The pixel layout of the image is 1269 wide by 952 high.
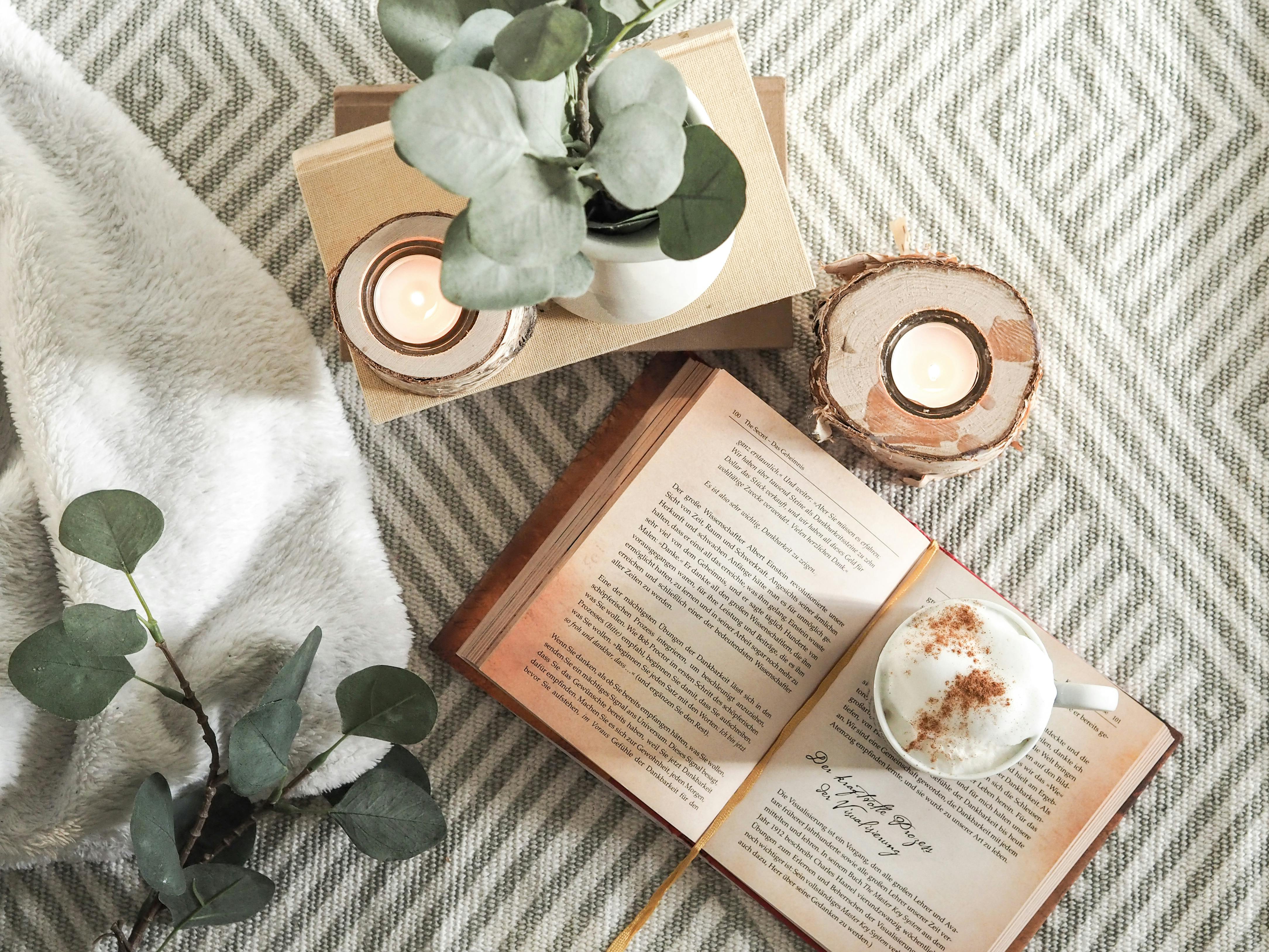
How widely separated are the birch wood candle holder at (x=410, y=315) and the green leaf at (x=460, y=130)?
18 centimetres

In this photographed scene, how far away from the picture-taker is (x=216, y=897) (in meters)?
0.46

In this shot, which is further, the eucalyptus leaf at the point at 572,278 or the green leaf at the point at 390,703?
the green leaf at the point at 390,703

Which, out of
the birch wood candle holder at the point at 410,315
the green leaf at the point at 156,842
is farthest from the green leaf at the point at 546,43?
the green leaf at the point at 156,842

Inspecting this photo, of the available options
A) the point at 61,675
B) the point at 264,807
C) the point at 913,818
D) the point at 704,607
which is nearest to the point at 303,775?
the point at 264,807

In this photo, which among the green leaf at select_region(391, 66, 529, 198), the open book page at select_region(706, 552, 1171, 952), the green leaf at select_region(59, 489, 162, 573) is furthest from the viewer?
the open book page at select_region(706, 552, 1171, 952)

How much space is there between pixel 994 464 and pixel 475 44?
16.7 inches

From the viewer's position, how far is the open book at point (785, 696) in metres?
0.54

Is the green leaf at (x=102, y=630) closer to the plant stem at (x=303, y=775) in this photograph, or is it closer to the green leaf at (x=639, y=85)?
the plant stem at (x=303, y=775)

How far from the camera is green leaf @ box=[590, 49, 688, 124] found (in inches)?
12.0

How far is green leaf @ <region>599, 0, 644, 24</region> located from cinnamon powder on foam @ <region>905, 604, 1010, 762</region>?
0.34m

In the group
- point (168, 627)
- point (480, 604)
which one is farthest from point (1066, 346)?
point (168, 627)

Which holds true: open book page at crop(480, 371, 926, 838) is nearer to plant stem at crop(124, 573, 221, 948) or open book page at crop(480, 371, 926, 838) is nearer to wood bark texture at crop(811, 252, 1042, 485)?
wood bark texture at crop(811, 252, 1042, 485)

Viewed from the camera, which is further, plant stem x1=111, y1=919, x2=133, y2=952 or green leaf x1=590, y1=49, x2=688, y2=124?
plant stem x1=111, y1=919, x2=133, y2=952

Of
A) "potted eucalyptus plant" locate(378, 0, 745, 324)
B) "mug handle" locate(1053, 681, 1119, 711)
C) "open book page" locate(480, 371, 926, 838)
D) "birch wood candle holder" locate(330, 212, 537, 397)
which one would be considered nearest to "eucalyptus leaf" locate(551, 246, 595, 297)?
"potted eucalyptus plant" locate(378, 0, 745, 324)
